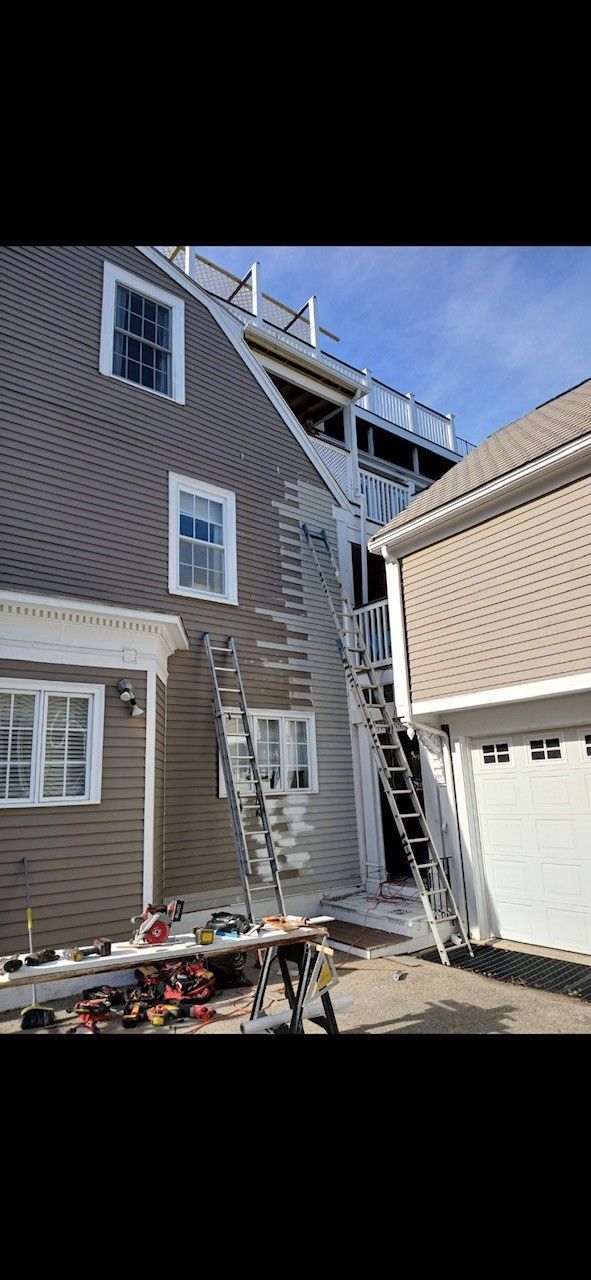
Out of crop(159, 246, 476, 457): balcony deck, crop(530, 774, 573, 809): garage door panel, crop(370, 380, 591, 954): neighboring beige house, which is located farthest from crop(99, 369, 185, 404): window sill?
crop(530, 774, 573, 809): garage door panel

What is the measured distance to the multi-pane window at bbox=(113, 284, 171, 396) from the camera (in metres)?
7.20

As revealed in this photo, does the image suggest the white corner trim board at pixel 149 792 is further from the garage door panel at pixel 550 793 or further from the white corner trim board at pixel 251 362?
the white corner trim board at pixel 251 362

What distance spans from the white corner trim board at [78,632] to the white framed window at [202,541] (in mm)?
1245

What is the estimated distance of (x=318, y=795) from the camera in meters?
7.75

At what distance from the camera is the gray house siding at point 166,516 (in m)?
6.20

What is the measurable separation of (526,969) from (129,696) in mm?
3911

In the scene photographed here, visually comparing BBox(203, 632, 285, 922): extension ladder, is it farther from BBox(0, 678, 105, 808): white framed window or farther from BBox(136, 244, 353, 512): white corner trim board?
BBox(136, 244, 353, 512): white corner trim board

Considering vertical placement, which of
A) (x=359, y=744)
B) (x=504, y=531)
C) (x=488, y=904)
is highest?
(x=504, y=531)

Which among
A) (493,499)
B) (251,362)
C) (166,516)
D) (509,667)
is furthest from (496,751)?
(251,362)

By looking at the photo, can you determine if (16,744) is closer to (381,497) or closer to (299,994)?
(299,994)
